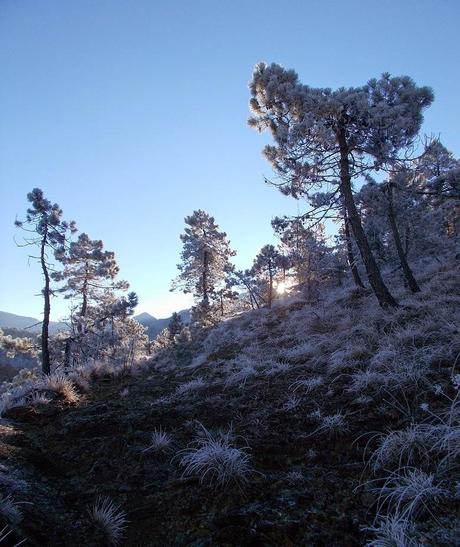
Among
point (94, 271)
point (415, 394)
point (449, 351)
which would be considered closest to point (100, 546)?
point (415, 394)

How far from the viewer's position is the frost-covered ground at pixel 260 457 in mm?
2648

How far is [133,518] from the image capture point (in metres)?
3.11

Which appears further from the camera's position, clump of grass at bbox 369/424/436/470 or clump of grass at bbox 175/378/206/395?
clump of grass at bbox 175/378/206/395

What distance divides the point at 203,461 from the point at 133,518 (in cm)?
81

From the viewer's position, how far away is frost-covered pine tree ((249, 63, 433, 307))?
10781 millimetres

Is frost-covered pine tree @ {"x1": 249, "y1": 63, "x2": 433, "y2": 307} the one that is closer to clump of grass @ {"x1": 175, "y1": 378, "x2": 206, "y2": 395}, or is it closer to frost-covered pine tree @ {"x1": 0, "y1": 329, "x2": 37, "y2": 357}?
clump of grass @ {"x1": 175, "y1": 378, "x2": 206, "y2": 395}

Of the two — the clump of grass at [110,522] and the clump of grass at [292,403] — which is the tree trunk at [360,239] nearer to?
the clump of grass at [292,403]

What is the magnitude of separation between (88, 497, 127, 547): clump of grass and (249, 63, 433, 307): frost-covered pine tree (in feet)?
34.2

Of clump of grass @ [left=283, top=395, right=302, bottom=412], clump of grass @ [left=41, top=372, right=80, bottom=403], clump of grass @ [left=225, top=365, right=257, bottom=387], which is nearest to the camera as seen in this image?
clump of grass @ [left=283, top=395, right=302, bottom=412]

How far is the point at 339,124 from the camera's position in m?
11.6

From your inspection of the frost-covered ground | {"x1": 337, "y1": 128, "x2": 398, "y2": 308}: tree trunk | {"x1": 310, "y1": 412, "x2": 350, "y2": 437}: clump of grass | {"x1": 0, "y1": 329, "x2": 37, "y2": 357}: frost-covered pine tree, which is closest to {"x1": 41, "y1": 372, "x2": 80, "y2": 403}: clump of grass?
the frost-covered ground

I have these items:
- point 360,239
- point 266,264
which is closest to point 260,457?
point 360,239

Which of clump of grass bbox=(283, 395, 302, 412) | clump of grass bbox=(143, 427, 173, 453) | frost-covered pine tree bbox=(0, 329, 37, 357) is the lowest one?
clump of grass bbox=(143, 427, 173, 453)

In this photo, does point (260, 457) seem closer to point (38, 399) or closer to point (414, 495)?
point (414, 495)
